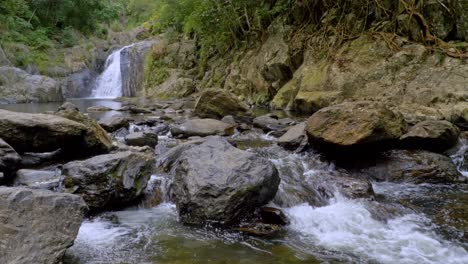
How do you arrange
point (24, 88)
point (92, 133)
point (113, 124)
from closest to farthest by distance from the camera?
point (92, 133) < point (113, 124) < point (24, 88)

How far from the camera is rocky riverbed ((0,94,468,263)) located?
3289 mm

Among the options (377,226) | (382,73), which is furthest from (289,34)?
(377,226)

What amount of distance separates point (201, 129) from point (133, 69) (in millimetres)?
16629

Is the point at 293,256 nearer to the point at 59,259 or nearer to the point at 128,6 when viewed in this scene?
the point at 59,259

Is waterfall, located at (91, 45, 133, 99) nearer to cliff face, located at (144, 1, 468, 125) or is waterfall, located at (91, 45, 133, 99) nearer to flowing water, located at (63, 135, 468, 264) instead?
cliff face, located at (144, 1, 468, 125)

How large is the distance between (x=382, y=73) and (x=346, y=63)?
4.07 feet

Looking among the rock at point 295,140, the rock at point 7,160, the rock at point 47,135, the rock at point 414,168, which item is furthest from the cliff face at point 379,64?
the rock at point 7,160

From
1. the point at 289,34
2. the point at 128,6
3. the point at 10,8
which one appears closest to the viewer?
the point at 289,34

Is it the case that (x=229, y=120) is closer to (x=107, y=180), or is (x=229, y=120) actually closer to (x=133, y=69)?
(x=107, y=180)

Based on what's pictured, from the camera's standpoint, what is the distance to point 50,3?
26078mm

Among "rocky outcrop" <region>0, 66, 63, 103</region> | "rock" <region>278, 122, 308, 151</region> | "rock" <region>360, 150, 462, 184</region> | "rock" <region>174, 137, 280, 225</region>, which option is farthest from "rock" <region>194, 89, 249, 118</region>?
"rocky outcrop" <region>0, 66, 63, 103</region>

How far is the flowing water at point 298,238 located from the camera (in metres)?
3.34

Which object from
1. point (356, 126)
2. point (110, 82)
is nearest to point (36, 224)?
point (356, 126)

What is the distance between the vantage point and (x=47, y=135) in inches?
212
